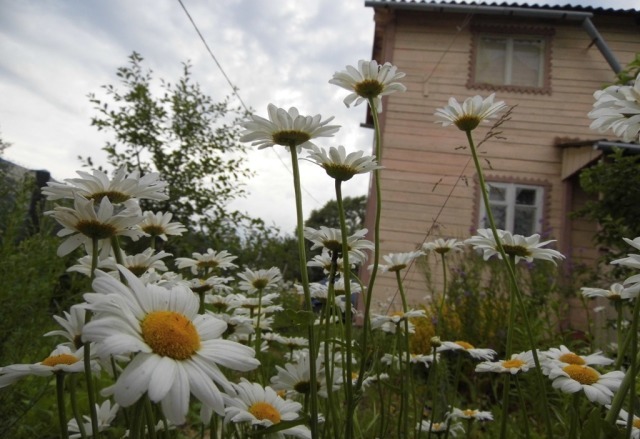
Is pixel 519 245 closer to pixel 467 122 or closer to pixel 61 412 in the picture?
pixel 467 122

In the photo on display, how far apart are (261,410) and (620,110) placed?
95 centimetres

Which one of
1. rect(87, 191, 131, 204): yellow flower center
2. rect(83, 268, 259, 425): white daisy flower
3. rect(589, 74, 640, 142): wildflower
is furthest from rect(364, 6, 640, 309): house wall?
rect(83, 268, 259, 425): white daisy flower

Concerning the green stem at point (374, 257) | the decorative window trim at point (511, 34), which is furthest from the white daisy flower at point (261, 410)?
the decorative window trim at point (511, 34)

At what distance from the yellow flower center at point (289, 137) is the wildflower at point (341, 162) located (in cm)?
4

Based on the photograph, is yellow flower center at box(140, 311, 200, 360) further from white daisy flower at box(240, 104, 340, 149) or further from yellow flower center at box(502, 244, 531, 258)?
yellow flower center at box(502, 244, 531, 258)

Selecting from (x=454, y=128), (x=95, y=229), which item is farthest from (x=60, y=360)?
(x=454, y=128)

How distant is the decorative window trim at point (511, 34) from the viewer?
772cm

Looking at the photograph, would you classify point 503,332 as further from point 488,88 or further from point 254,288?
point 488,88

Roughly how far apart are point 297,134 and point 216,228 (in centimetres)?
359

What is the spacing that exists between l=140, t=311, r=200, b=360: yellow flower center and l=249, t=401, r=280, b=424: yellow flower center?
402 millimetres

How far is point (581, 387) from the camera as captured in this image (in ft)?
3.63

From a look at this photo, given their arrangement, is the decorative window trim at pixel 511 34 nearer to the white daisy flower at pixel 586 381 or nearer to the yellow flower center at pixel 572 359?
the yellow flower center at pixel 572 359

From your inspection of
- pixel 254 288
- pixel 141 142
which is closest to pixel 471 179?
pixel 141 142

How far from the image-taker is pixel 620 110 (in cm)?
98
